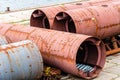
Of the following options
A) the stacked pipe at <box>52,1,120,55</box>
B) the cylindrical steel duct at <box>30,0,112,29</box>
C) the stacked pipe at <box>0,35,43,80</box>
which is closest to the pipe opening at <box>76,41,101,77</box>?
the stacked pipe at <box>52,1,120,55</box>

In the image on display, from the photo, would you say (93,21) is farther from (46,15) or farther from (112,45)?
(46,15)

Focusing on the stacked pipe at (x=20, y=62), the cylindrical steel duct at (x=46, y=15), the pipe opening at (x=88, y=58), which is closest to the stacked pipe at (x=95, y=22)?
the cylindrical steel duct at (x=46, y=15)

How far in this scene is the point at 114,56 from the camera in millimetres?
8273

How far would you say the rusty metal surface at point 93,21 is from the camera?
25.2ft

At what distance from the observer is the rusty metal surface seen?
7.69 metres

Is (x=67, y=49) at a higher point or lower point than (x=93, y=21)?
lower

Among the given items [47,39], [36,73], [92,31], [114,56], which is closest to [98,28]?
[92,31]

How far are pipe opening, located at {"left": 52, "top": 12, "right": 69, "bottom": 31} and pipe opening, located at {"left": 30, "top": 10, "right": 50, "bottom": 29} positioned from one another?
2.49 feet

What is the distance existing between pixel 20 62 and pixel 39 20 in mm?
3616

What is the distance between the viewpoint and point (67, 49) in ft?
20.7

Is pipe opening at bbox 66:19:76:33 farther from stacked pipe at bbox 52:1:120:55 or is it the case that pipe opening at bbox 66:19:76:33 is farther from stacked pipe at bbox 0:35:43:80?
stacked pipe at bbox 0:35:43:80

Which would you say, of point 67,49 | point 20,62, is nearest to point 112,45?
point 67,49

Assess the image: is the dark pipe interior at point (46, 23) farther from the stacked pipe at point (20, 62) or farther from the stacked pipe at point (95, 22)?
the stacked pipe at point (20, 62)

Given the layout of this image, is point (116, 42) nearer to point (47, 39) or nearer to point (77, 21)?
point (77, 21)
